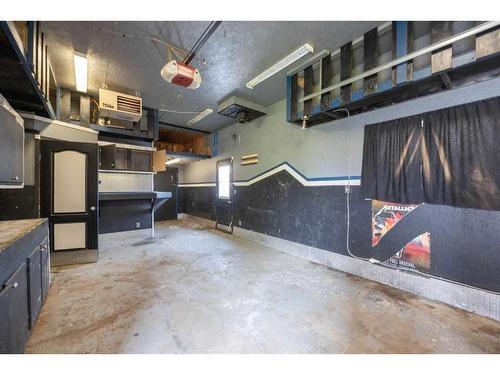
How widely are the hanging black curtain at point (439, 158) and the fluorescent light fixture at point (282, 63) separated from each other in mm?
1416

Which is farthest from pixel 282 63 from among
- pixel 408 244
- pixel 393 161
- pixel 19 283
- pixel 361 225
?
pixel 19 283

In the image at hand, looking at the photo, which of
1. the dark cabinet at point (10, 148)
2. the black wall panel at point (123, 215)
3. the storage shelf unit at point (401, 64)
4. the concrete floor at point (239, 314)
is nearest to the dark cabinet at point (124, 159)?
the black wall panel at point (123, 215)

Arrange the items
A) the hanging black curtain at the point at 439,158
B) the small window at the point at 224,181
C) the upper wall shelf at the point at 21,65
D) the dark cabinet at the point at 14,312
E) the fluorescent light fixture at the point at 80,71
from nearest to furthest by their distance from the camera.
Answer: the dark cabinet at the point at 14,312, the upper wall shelf at the point at 21,65, the hanging black curtain at the point at 439,158, the fluorescent light fixture at the point at 80,71, the small window at the point at 224,181

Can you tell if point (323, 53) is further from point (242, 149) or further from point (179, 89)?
point (242, 149)

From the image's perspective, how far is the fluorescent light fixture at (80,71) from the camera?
3126 millimetres

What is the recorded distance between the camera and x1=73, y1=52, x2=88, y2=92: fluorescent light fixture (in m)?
3.13

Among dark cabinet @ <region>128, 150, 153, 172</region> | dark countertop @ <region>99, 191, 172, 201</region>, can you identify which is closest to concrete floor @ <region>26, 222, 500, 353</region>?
dark countertop @ <region>99, 191, 172, 201</region>

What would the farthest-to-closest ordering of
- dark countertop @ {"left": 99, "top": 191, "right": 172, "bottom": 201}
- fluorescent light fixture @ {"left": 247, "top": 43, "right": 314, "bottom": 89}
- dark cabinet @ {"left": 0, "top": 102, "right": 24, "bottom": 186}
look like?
dark countertop @ {"left": 99, "top": 191, "right": 172, "bottom": 201}
fluorescent light fixture @ {"left": 247, "top": 43, "right": 314, "bottom": 89}
dark cabinet @ {"left": 0, "top": 102, "right": 24, "bottom": 186}

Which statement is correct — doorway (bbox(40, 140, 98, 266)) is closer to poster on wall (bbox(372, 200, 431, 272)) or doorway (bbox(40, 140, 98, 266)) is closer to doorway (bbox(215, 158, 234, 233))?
doorway (bbox(215, 158, 234, 233))

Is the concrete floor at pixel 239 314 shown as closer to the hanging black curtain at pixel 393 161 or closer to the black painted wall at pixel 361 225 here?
the black painted wall at pixel 361 225

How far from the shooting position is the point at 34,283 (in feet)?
6.38

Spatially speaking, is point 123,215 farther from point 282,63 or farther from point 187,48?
point 282,63

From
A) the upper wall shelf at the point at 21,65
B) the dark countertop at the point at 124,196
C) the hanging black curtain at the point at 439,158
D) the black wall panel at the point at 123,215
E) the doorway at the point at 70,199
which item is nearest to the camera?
the upper wall shelf at the point at 21,65

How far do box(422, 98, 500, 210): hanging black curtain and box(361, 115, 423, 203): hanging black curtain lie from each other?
9 cm
